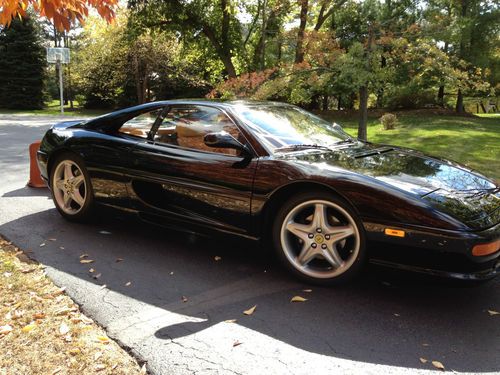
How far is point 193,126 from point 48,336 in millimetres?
2066

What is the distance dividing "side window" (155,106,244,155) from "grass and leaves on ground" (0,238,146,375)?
4.93 feet

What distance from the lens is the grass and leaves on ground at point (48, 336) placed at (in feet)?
7.55

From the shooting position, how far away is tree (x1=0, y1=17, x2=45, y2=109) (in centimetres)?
3562

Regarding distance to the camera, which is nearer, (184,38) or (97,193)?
(97,193)

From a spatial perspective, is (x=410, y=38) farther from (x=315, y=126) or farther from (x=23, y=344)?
(x=23, y=344)

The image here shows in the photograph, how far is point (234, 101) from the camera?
167 inches

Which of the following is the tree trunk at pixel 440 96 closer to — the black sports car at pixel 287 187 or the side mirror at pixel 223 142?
the black sports car at pixel 287 187

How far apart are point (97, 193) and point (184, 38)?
2204 cm

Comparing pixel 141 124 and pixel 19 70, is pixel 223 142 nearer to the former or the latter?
pixel 141 124

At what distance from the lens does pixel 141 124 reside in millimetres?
4301

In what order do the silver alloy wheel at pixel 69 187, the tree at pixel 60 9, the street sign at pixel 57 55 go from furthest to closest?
the street sign at pixel 57 55 → the silver alloy wheel at pixel 69 187 → the tree at pixel 60 9

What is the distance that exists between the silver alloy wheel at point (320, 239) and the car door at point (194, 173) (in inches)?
13.8

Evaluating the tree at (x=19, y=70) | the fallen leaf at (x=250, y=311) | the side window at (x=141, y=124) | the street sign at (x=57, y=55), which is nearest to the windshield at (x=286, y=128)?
the side window at (x=141, y=124)

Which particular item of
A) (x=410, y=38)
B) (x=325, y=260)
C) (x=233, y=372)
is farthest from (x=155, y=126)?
(x=410, y=38)
